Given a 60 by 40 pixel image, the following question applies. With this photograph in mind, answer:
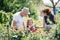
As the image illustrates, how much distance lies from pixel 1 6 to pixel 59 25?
3830mm

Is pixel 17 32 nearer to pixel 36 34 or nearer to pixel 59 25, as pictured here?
pixel 36 34

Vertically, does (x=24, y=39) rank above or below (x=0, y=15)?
below

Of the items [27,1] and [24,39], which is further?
[27,1]

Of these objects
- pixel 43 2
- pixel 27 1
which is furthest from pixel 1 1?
pixel 43 2

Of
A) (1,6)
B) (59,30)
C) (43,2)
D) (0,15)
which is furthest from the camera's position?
(43,2)

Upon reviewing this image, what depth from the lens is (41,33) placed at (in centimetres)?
349

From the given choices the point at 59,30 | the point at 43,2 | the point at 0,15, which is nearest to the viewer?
the point at 59,30

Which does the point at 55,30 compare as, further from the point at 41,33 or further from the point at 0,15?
the point at 0,15

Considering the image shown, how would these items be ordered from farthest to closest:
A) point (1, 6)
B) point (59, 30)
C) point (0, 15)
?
point (1, 6) → point (0, 15) → point (59, 30)

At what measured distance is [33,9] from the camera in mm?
7055

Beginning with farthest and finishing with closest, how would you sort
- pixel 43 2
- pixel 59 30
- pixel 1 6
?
pixel 43 2 < pixel 1 6 < pixel 59 30

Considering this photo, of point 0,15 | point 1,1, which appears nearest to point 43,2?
point 1,1

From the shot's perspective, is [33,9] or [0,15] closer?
[0,15]

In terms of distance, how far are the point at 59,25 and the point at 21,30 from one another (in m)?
0.58
